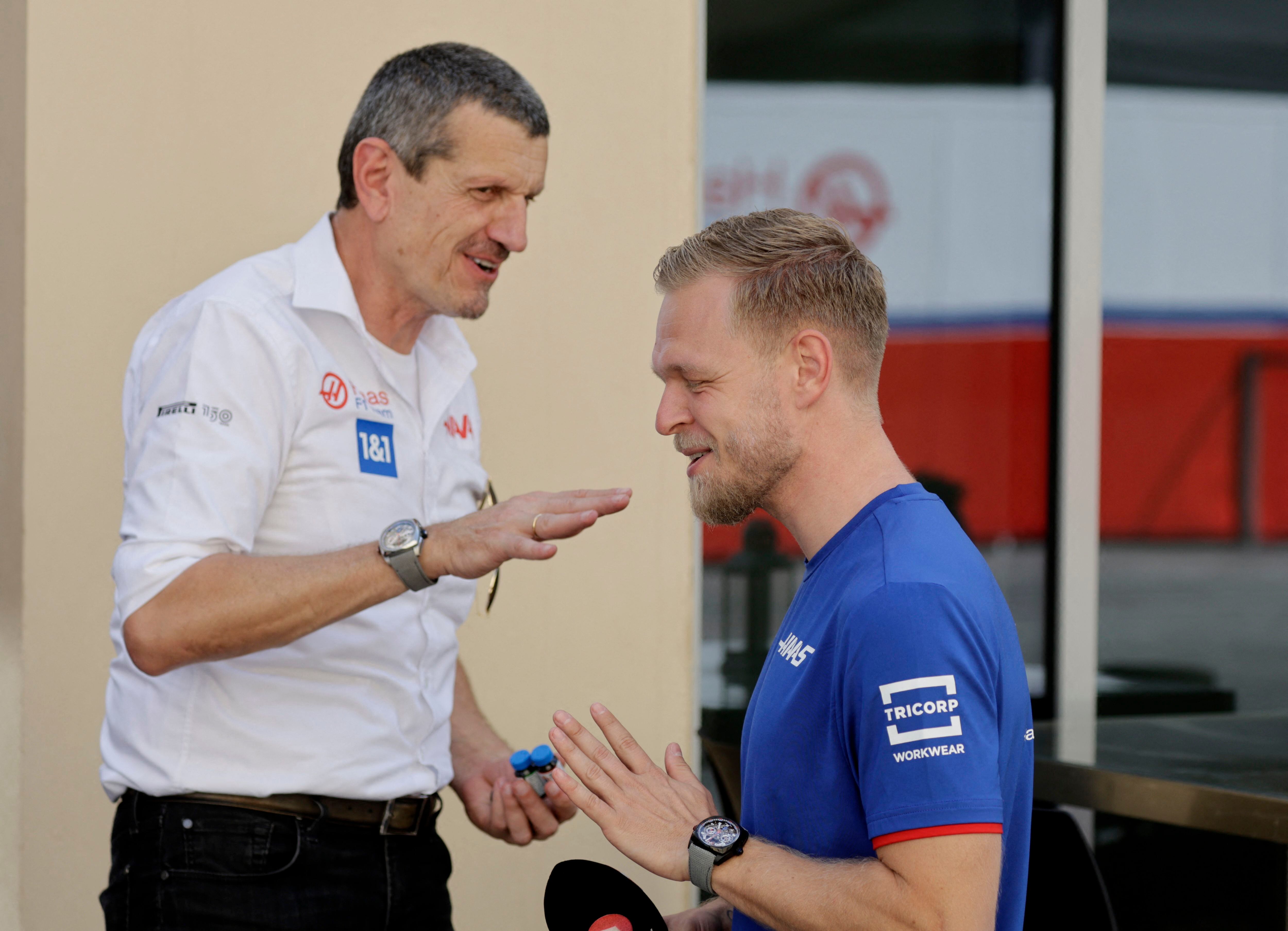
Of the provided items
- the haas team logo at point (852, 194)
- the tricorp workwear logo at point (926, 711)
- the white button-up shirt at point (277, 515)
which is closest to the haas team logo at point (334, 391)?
the white button-up shirt at point (277, 515)

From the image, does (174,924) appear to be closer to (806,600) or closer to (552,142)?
(806,600)

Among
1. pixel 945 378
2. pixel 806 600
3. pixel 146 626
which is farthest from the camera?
pixel 945 378

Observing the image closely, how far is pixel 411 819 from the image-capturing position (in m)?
2.06

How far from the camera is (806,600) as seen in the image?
60.2 inches

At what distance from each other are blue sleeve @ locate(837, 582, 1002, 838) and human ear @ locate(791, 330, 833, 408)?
0.31 m

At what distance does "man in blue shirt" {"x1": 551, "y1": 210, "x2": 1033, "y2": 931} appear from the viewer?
1276mm

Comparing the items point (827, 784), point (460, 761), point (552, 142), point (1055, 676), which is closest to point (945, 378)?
point (1055, 676)

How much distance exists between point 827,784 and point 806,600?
0.74 feet

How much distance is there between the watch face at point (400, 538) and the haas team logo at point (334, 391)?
293 millimetres

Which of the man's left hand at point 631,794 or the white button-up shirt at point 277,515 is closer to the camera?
the man's left hand at point 631,794

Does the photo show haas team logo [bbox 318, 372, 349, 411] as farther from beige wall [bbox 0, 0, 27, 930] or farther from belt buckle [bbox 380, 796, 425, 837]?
beige wall [bbox 0, 0, 27, 930]

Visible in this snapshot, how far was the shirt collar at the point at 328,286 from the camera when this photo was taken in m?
2.04

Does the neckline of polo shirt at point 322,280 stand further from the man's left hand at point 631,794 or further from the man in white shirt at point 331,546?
the man's left hand at point 631,794

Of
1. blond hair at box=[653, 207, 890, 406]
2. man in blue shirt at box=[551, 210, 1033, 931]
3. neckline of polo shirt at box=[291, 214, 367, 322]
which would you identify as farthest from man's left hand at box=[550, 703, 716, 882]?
neckline of polo shirt at box=[291, 214, 367, 322]
